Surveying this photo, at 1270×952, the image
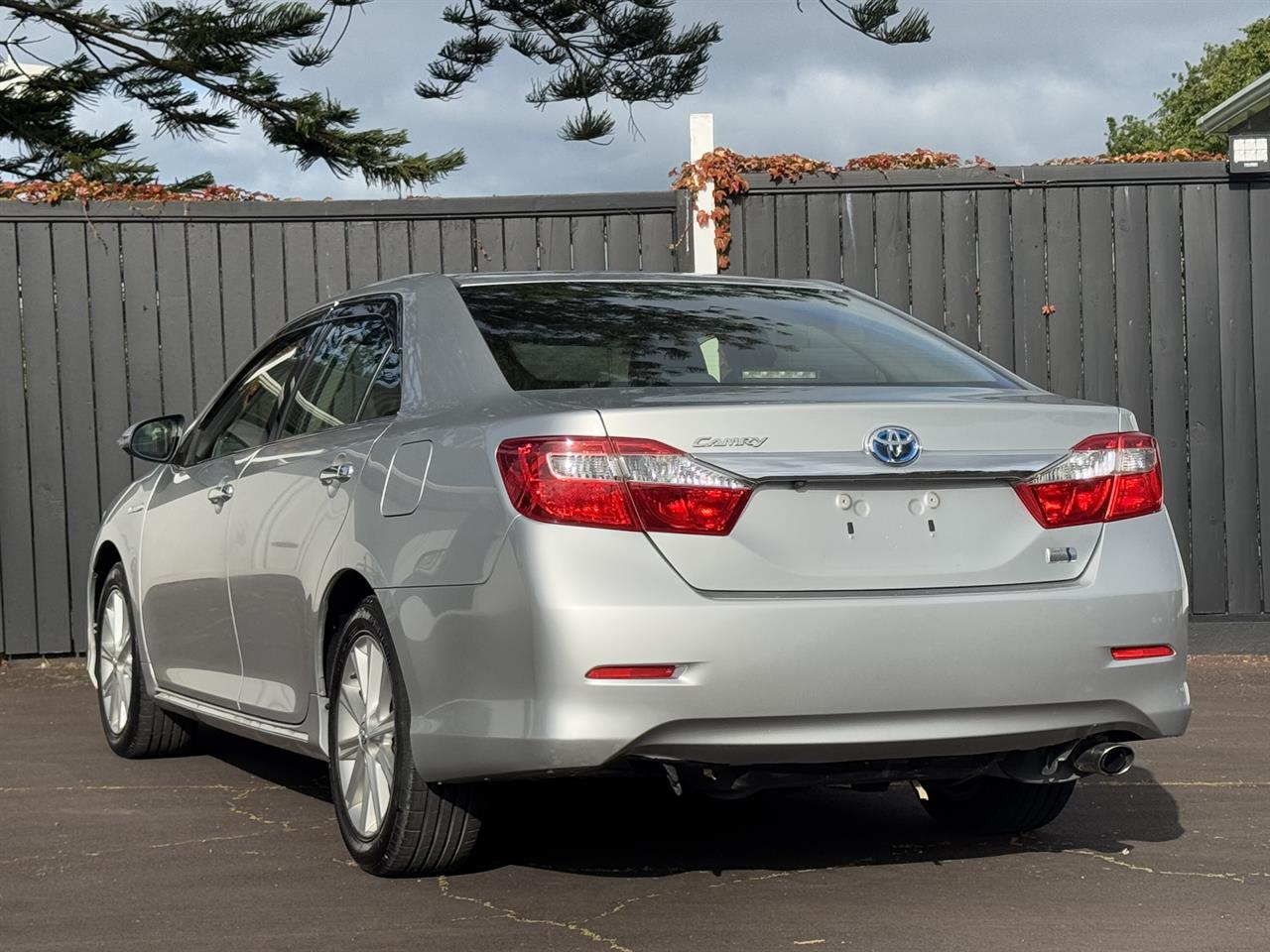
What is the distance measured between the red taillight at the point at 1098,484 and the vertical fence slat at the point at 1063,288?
17.6 ft

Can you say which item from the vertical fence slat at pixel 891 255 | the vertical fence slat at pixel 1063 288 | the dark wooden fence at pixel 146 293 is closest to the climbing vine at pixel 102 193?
the dark wooden fence at pixel 146 293

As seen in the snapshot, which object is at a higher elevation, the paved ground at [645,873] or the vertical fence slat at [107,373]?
the vertical fence slat at [107,373]

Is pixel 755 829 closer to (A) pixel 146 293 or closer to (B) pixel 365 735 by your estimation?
(B) pixel 365 735

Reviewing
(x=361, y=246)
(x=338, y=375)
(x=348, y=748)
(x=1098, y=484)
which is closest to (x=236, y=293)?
(x=361, y=246)

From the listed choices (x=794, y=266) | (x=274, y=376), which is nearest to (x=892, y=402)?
(x=274, y=376)

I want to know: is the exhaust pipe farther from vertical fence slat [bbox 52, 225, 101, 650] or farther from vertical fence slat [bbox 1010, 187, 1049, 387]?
vertical fence slat [bbox 52, 225, 101, 650]

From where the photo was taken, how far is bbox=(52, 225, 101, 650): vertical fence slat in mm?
9500

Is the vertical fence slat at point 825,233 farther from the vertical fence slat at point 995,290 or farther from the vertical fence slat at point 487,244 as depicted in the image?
the vertical fence slat at point 487,244

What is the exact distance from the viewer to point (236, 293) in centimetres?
965

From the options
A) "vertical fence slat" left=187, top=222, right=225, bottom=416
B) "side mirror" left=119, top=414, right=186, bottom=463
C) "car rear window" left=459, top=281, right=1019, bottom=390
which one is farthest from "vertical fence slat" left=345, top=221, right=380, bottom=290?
"car rear window" left=459, top=281, right=1019, bottom=390

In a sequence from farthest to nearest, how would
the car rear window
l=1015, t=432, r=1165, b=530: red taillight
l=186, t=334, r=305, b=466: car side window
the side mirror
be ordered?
the side mirror, l=186, t=334, r=305, b=466: car side window, the car rear window, l=1015, t=432, r=1165, b=530: red taillight

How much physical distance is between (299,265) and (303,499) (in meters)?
4.91

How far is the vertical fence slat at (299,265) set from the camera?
9.68m

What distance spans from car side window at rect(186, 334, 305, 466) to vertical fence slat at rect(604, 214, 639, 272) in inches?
149
